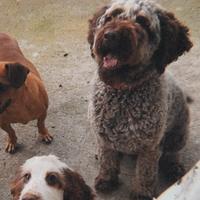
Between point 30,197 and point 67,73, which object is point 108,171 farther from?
point 67,73

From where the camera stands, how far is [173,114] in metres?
3.56

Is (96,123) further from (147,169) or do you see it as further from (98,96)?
(147,169)

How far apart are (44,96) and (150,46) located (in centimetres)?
117

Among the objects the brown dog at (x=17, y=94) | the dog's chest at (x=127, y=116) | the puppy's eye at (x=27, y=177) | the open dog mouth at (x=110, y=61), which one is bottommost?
the brown dog at (x=17, y=94)

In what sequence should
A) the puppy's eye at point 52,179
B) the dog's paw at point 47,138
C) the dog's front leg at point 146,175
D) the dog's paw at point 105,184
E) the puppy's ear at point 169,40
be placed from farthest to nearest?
the dog's paw at point 47,138, the dog's paw at point 105,184, the dog's front leg at point 146,175, the puppy's ear at point 169,40, the puppy's eye at point 52,179

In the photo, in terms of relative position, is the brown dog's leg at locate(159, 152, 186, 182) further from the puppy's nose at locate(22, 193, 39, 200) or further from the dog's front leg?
the puppy's nose at locate(22, 193, 39, 200)

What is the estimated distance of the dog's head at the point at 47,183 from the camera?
280 centimetres


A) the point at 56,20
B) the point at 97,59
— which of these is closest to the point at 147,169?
the point at 97,59

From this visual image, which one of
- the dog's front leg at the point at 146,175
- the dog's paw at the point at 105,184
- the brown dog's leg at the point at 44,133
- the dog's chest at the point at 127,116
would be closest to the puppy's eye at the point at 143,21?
the dog's chest at the point at 127,116

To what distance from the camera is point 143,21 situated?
117 inches

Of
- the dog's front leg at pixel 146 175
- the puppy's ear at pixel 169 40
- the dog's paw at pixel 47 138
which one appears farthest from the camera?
the dog's paw at pixel 47 138

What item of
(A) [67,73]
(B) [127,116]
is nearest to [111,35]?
(B) [127,116]

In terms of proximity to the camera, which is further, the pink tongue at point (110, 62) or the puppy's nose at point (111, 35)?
the pink tongue at point (110, 62)

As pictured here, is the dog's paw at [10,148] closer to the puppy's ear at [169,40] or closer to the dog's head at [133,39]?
the dog's head at [133,39]
